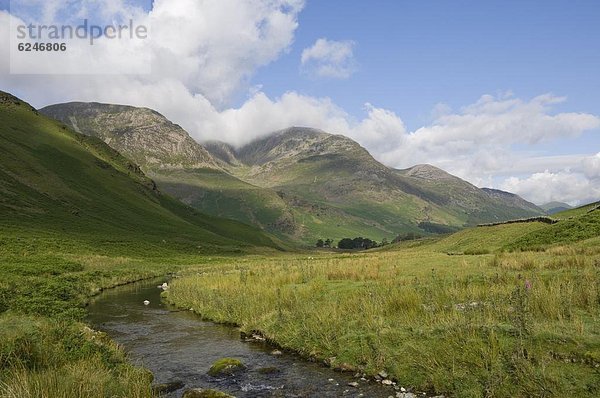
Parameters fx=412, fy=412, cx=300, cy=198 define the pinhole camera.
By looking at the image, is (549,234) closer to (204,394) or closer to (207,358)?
(207,358)

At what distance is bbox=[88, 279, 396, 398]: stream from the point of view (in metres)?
13.7

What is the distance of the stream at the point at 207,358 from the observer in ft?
44.9

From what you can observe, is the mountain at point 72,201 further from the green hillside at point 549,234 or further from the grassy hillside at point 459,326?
the grassy hillside at point 459,326

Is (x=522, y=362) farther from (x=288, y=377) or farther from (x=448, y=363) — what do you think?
(x=288, y=377)

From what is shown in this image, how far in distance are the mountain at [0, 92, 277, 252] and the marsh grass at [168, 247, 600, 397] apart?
8240 centimetres

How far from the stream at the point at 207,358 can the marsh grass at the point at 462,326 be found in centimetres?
102

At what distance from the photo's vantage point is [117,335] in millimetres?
22531

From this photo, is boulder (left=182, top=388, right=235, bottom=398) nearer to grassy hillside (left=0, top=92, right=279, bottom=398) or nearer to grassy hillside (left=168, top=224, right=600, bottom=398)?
grassy hillside (left=0, top=92, right=279, bottom=398)

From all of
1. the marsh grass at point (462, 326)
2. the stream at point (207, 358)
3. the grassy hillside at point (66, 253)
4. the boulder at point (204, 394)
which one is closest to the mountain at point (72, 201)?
the grassy hillside at point (66, 253)

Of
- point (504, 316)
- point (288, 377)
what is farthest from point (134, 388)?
point (504, 316)

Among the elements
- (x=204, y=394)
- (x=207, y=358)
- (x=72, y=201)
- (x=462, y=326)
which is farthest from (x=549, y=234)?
(x=72, y=201)

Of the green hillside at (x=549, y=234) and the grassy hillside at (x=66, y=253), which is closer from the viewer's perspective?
the grassy hillside at (x=66, y=253)

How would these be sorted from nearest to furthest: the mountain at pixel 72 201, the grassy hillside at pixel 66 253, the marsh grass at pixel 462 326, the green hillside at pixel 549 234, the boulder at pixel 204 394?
the grassy hillside at pixel 66 253 < the marsh grass at pixel 462 326 < the boulder at pixel 204 394 < the green hillside at pixel 549 234 < the mountain at pixel 72 201

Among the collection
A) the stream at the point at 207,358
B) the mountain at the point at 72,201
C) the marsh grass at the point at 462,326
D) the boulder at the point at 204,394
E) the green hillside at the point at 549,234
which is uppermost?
the mountain at the point at 72,201
